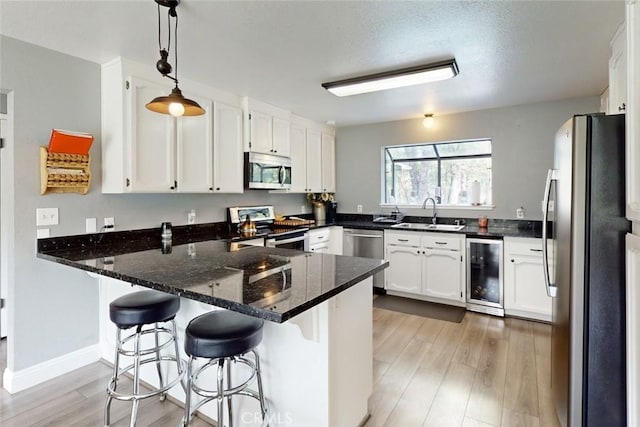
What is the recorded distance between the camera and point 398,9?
1.84 m

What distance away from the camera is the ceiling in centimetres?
183

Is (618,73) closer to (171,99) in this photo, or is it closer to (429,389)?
(429,389)

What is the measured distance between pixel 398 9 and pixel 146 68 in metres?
1.99

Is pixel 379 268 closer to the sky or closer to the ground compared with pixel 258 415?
closer to the sky

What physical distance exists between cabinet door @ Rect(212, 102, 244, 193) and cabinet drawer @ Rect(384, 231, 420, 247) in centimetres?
188

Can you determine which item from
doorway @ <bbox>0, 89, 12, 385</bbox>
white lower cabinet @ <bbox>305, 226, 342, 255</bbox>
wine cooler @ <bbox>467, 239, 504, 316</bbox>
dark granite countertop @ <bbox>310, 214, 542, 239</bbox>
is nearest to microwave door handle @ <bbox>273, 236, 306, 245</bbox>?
white lower cabinet @ <bbox>305, 226, 342, 255</bbox>

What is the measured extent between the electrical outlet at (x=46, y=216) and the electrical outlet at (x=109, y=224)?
0.32 m

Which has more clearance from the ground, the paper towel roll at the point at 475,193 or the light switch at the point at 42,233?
the paper towel roll at the point at 475,193

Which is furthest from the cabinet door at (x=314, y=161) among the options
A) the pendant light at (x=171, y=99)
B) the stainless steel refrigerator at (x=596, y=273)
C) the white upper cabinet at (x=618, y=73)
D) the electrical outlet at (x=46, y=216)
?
the stainless steel refrigerator at (x=596, y=273)

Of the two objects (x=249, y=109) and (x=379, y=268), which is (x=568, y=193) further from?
(x=249, y=109)

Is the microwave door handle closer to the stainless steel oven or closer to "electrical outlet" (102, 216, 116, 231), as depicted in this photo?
the stainless steel oven

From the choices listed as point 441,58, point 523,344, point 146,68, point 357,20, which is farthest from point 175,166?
point 523,344

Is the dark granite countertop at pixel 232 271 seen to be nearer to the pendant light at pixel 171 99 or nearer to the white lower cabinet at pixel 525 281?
the pendant light at pixel 171 99

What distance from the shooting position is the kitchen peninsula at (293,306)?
124cm
